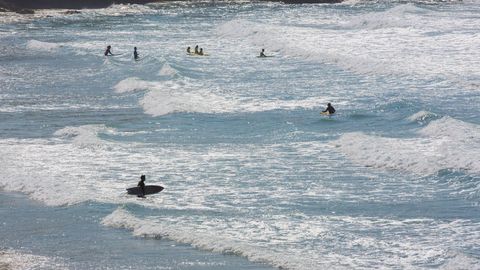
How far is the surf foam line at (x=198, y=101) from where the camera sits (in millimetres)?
39031

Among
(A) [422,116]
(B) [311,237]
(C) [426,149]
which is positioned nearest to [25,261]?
(B) [311,237]

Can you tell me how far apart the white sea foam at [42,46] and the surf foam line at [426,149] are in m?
33.2

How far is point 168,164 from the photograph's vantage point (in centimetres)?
2958

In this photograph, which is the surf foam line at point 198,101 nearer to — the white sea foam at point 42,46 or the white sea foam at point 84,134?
the white sea foam at point 84,134

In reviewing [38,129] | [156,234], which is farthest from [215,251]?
[38,129]

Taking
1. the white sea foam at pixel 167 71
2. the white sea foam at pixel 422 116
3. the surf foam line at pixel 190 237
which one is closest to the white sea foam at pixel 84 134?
the surf foam line at pixel 190 237

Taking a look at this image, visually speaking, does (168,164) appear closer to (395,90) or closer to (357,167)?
(357,167)

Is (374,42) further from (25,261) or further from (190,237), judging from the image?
(25,261)

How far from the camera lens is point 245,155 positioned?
30625 millimetres

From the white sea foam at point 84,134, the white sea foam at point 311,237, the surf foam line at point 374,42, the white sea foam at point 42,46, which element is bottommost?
the white sea foam at point 42,46

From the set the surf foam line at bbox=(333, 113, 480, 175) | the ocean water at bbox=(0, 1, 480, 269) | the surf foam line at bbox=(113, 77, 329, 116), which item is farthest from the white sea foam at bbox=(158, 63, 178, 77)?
the surf foam line at bbox=(333, 113, 480, 175)

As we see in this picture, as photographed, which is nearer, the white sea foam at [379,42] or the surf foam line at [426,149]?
the surf foam line at [426,149]

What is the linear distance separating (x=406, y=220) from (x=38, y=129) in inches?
646

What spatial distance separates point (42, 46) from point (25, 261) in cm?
4387
